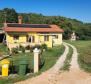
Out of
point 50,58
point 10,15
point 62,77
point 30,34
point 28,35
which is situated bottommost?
point 62,77

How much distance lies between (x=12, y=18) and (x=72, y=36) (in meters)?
27.8

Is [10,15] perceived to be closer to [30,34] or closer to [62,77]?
[30,34]

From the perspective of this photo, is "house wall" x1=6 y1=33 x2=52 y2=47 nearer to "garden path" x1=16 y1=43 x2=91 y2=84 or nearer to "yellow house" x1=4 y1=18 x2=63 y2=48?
"yellow house" x1=4 y1=18 x2=63 y2=48

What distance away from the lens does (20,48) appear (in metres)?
41.9

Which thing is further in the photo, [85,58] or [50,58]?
[85,58]

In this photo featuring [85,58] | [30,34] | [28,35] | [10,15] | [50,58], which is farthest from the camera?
[10,15]

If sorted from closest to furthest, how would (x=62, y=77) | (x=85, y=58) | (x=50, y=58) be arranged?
(x=62, y=77) → (x=50, y=58) → (x=85, y=58)

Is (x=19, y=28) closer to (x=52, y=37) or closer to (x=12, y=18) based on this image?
(x=52, y=37)

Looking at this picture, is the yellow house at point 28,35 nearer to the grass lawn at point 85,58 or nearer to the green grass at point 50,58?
the green grass at point 50,58

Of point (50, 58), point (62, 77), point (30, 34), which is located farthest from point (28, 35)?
point (62, 77)

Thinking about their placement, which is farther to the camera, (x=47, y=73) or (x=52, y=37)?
(x=52, y=37)

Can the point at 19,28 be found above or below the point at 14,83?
above

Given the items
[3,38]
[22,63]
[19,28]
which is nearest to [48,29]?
[19,28]

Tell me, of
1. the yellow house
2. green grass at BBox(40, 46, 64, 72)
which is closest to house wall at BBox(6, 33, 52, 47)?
the yellow house
